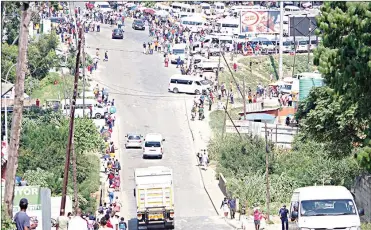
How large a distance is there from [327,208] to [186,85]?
5915cm

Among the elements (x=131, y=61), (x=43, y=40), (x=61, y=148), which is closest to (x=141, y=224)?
(x=61, y=148)

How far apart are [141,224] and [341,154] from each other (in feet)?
29.4

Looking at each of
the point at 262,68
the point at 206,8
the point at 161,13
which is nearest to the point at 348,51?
the point at 262,68

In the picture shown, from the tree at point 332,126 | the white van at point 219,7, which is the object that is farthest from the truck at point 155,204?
the white van at point 219,7

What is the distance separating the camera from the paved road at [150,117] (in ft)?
190

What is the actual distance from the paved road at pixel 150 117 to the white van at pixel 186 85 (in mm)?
809

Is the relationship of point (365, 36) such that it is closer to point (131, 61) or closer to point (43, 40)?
point (43, 40)

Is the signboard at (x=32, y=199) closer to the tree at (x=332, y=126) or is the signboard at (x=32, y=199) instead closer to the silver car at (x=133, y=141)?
the tree at (x=332, y=126)

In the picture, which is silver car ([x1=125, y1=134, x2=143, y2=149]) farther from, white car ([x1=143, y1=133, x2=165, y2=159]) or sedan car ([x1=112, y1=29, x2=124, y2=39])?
sedan car ([x1=112, y1=29, x2=124, y2=39])

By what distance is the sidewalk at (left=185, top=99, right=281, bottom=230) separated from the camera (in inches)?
1962

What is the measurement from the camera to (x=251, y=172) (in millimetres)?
63000

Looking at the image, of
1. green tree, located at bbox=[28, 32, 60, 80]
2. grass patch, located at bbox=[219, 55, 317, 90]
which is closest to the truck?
green tree, located at bbox=[28, 32, 60, 80]

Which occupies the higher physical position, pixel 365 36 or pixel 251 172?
pixel 365 36

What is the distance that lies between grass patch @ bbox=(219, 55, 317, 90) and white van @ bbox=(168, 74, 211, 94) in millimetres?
10199
